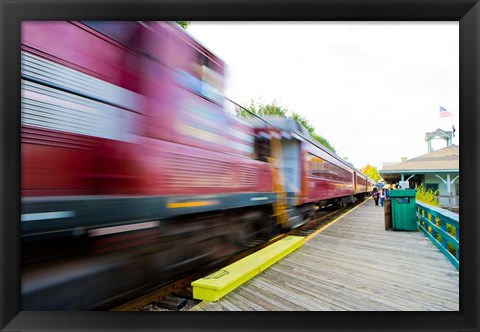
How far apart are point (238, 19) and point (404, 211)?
5.43 metres

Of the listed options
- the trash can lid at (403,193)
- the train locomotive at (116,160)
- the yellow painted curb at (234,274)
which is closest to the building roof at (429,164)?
the trash can lid at (403,193)

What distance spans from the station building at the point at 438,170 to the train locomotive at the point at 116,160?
7.44 ft

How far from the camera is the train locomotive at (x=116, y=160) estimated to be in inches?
70.7

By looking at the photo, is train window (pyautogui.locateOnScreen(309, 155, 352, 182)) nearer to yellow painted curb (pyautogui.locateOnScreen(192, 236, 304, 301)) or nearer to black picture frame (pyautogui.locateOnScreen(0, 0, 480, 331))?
yellow painted curb (pyautogui.locateOnScreen(192, 236, 304, 301))

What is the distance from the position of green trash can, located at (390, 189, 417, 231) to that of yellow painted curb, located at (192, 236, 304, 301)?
3.28 m

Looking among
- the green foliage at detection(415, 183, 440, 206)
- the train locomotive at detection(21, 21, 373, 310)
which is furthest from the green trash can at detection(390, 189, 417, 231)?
the train locomotive at detection(21, 21, 373, 310)

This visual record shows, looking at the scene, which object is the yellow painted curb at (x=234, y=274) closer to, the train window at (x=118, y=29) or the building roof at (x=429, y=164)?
the train window at (x=118, y=29)

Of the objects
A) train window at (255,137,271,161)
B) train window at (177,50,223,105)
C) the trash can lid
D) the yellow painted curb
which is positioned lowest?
the yellow painted curb

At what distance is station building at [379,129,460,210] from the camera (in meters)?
3.35

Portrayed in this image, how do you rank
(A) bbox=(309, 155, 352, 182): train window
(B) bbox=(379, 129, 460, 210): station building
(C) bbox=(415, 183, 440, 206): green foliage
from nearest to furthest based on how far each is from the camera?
(B) bbox=(379, 129, 460, 210): station building → (A) bbox=(309, 155, 352, 182): train window → (C) bbox=(415, 183, 440, 206): green foliage

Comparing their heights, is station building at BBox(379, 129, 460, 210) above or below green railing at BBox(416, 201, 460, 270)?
above

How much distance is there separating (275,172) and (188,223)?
2.57 metres
